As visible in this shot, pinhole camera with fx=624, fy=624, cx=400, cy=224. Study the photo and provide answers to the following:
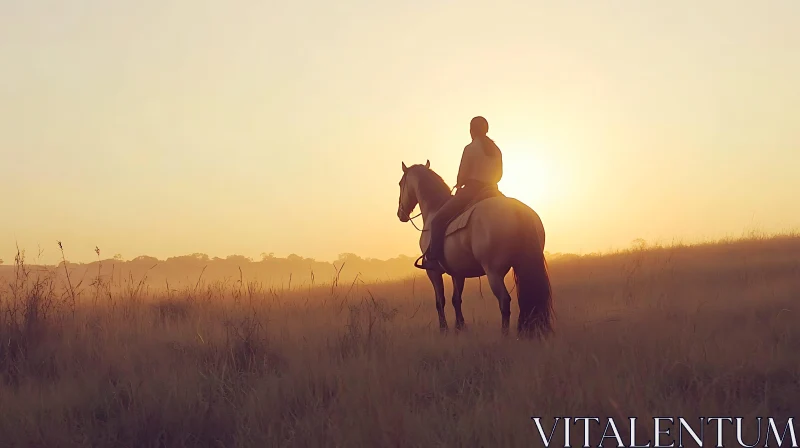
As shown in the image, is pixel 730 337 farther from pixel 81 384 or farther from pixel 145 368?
pixel 81 384

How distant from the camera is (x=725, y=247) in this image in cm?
1353

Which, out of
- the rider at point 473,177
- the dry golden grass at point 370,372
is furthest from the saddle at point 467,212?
the dry golden grass at point 370,372

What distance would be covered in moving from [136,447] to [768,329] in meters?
5.85

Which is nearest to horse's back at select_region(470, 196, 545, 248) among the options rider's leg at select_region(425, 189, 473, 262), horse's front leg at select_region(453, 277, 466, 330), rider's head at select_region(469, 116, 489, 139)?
rider's leg at select_region(425, 189, 473, 262)

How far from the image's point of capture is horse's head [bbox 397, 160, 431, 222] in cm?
906

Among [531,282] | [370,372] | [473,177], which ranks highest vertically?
[473,177]

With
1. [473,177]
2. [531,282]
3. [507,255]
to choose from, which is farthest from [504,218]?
[473,177]

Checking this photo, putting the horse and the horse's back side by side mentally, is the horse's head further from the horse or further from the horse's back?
the horse's back

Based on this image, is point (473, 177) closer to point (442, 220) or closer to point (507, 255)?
point (442, 220)

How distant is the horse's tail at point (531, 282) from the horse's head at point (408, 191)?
240 centimetres

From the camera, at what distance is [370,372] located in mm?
4914

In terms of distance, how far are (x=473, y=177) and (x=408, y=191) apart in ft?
5.39

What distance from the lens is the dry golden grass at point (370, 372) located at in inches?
156

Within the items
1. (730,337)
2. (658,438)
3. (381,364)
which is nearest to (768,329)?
(730,337)
